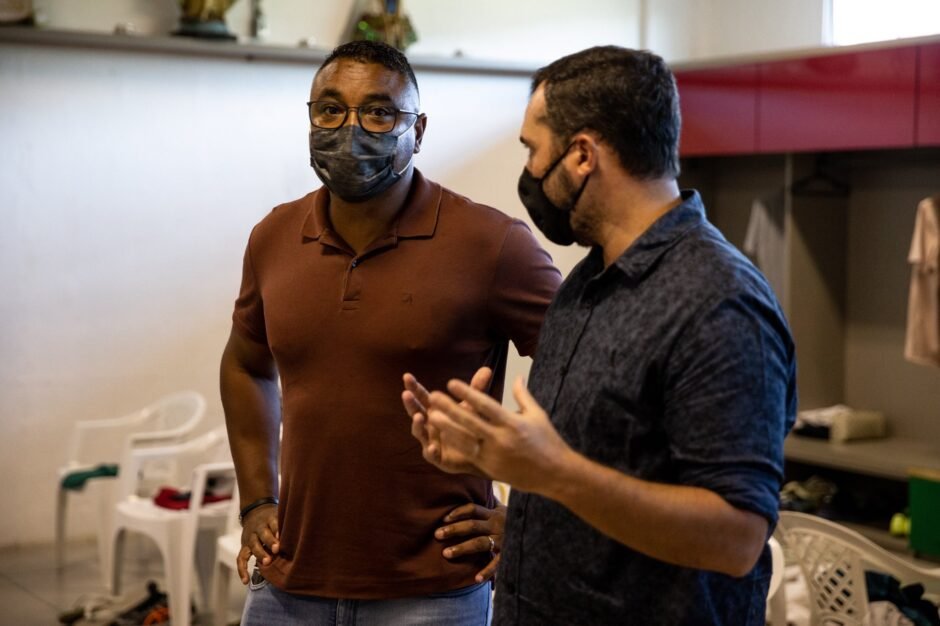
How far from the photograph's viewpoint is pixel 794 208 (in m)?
6.27

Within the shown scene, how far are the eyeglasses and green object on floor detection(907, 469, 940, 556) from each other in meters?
3.97

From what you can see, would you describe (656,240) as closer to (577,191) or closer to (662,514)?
(577,191)

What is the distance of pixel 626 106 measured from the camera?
1.40m

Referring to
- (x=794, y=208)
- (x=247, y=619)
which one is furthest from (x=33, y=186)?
(x=247, y=619)

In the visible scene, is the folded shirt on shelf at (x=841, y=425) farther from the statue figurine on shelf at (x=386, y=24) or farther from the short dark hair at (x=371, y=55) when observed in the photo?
the short dark hair at (x=371, y=55)

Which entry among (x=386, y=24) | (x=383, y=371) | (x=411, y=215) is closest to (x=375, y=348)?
(x=383, y=371)

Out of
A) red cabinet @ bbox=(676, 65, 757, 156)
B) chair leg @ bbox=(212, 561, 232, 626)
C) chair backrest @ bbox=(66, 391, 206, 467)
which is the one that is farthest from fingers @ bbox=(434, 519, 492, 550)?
red cabinet @ bbox=(676, 65, 757, 156)

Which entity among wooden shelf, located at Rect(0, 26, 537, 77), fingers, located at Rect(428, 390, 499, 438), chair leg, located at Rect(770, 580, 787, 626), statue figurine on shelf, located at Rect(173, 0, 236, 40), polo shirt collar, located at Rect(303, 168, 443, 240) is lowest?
chair leg, located at Rect(770, 580, 787, 626)

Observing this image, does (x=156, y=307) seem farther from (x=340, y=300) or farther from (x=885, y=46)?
(x=340, y=300)

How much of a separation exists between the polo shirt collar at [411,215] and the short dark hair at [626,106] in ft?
1.78

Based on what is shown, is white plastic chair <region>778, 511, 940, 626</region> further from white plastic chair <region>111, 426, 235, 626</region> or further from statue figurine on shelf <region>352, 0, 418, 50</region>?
statue figurine on shelf <region>352, 0, 418, 50</region>

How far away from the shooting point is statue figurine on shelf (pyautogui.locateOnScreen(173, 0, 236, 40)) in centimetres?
589

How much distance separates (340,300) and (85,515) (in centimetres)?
453

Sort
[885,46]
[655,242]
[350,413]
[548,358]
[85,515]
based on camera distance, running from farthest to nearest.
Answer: [85,515], [885,46], [350,413], [548,358], [655,242]
